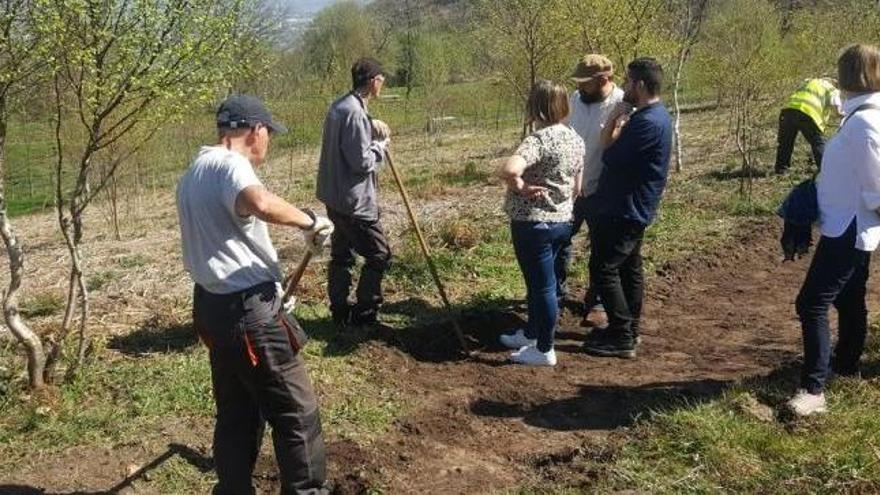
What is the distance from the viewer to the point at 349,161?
548cm

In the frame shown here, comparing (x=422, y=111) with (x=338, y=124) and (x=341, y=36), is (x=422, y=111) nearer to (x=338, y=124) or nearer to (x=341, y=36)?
(x=341, y=36)

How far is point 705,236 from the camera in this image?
28.6 ft

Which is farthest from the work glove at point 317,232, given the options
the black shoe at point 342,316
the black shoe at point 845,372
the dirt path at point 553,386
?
the black shoe at point 845,372

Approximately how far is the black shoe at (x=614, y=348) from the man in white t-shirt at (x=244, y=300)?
2657 millimetres

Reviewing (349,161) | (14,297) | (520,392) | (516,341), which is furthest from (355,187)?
(14,297)

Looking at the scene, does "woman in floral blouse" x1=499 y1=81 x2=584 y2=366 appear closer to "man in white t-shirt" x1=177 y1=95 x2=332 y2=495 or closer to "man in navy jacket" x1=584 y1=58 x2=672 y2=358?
"man in navy jacket" x1=584 y1=58 x2=672 y2=358

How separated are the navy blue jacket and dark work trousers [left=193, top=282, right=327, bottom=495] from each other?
256 centimetres

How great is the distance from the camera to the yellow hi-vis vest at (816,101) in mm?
10094

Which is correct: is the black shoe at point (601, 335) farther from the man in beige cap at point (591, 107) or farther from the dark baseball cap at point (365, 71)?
the dark baseball cap at point (365, 71)

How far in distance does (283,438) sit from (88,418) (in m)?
1.67

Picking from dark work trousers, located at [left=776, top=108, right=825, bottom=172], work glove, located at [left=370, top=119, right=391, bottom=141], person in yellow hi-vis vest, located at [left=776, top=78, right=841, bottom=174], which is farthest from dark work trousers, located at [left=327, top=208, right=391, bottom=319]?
person in yellow hi-vis vest, located at [left=776, top=78, right=841, bottom=174]

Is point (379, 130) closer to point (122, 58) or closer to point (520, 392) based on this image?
point (122, 58)

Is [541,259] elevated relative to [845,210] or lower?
lower

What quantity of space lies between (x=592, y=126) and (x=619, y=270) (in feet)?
3.48
